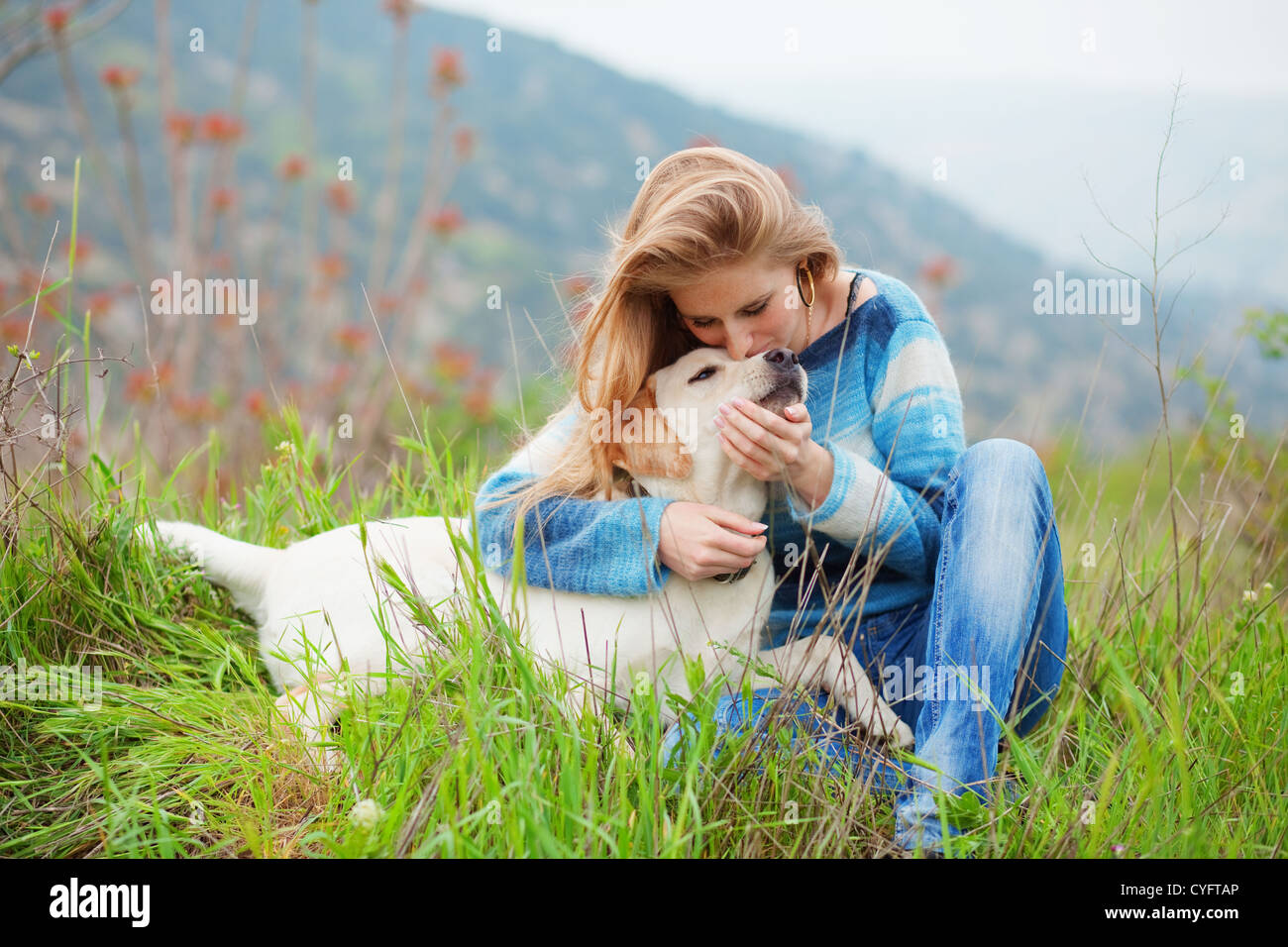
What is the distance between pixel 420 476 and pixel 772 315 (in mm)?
1750

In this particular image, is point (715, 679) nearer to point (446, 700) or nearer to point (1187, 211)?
point (446, 700)

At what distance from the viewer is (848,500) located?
2.01 m

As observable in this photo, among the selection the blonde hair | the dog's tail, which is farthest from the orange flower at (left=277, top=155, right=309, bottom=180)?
the blonde hair

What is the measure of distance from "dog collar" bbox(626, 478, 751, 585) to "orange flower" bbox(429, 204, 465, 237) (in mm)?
2506

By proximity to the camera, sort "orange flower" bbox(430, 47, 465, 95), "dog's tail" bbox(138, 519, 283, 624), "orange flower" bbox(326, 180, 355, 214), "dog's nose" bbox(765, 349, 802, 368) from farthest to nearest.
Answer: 1. "orange flower" bbox(326, 180, 355, 214)
2. "orange flower" bbox(430, 47, 465, 95)
3. "dog's tail" bbox(138, 519, 283, 624)
4. "dog's nose" bbox(765, 349, 802, 368)

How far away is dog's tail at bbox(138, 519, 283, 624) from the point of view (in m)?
2.45

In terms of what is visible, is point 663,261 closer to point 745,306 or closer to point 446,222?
point 745,306

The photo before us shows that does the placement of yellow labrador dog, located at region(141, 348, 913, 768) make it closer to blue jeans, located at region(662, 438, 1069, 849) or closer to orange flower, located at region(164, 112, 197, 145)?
blue jeans, located at region(662, 438, 1069, 849)

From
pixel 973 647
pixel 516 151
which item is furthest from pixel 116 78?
pixel 516 151

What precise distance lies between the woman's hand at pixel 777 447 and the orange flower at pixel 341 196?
301cm

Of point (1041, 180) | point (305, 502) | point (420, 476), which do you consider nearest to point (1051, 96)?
point (1041, 180)

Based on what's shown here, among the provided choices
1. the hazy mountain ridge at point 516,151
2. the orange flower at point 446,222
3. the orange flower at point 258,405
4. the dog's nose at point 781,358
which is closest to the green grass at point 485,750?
the dog's nose at point 781,358

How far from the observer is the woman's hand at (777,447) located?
Result: 1904 millimetres

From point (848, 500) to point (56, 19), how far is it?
11.3 feet
